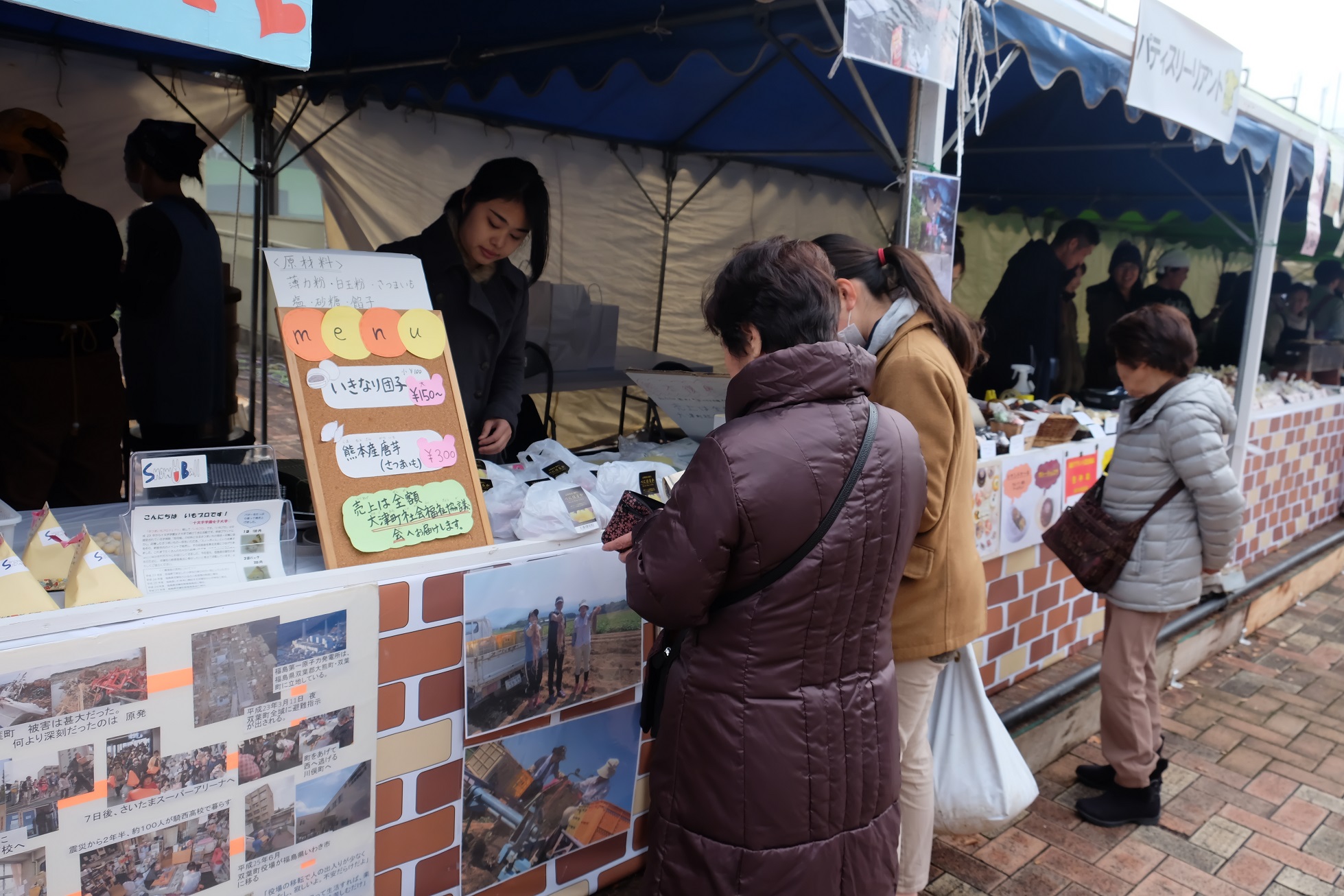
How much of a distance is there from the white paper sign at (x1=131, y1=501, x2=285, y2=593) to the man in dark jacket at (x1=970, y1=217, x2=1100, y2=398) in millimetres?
4680

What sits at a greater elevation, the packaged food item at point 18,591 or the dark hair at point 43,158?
the dark hair at point 43,158

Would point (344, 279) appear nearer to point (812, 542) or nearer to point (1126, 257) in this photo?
point (812, 542)

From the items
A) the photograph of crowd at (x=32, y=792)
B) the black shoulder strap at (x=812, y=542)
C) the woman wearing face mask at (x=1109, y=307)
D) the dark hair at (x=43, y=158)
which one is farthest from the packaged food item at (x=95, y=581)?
the woman wearing face mask at (x=1109, y=307)

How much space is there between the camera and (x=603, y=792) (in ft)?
7.48

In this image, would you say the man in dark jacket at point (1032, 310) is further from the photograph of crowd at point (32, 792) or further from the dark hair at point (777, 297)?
the photograph of crowd at point (32, 792)

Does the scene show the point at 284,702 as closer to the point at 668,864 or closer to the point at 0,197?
the point at 668,864

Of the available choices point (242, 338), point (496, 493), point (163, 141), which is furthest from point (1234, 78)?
point (242, 338)

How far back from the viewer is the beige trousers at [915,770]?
215cm

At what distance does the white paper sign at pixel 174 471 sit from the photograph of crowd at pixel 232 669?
0.30m

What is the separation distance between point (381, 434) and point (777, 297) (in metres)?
0.91

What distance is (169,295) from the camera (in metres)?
3.33

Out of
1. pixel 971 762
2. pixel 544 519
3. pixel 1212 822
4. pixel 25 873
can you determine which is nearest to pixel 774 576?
pixel 544 519

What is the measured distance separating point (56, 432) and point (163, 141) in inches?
47.0

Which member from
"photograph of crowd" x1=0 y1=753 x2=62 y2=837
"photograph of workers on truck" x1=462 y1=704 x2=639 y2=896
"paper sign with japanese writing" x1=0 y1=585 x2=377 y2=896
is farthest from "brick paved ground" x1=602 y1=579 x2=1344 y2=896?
"photograph of crowd" x1=0 y1=753 x2=62 y2=837
